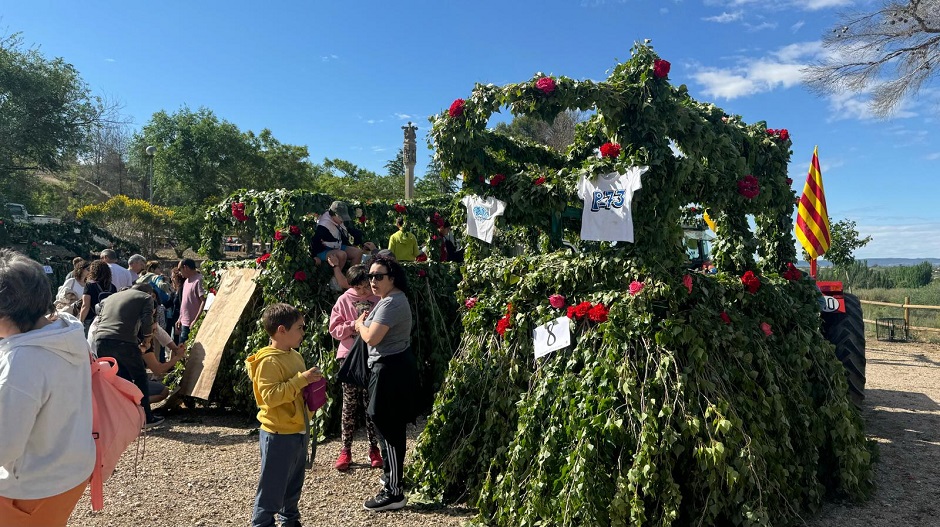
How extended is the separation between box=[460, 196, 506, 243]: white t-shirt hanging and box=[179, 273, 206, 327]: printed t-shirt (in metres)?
4.74

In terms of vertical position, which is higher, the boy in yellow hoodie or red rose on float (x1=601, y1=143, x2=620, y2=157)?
red rose on float (x1=601, y1=143, x2=620, y2=157)

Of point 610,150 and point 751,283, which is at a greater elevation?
point 610,150

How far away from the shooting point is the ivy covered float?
337cm

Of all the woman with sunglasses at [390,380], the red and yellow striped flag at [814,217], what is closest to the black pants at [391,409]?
the woman with sunglasses at [390,380]

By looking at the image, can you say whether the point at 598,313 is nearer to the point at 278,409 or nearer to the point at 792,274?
the point at 278,409

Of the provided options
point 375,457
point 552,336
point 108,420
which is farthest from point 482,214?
point 108,420

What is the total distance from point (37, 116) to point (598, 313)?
24064mm

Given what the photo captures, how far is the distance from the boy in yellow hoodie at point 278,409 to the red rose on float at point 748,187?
10.7ft

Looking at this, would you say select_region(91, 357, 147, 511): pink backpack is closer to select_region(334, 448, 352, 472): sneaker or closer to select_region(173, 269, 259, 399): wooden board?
select_region(334, 448, 352, 472): sneaker

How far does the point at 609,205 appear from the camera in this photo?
3.87 meters

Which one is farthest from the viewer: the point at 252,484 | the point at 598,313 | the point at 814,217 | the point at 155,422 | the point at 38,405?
the point at 814,217

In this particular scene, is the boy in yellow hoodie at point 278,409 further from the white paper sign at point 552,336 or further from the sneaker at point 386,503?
the white paper sign at point 552,336

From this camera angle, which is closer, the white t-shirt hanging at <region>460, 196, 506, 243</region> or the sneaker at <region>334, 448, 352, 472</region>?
the white t-shirt hanging at <region>460, 196, 506, 243</region>

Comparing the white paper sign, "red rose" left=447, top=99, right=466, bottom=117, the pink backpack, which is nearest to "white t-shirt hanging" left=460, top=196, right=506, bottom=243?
"red rose" left=447, top=99, right=466, bottom=117
